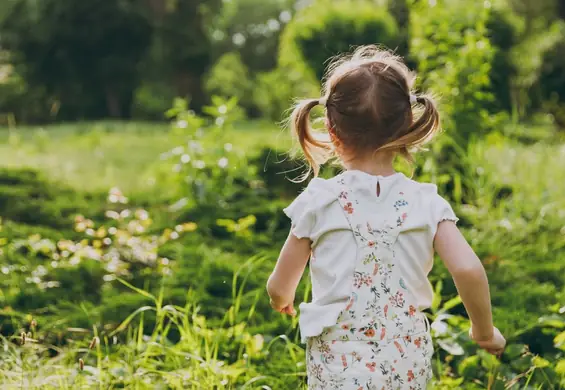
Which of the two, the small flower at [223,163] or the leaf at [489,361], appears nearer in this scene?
the leaf at [489,361]

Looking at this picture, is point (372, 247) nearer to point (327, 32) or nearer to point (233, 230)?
point (233, 230)

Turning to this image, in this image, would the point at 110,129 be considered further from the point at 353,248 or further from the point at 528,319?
the point at 353,248

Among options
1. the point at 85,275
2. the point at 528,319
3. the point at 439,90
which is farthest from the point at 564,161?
the point at 85,275

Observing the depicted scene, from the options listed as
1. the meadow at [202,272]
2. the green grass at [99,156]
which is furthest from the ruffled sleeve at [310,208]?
the green grass at [99,156]

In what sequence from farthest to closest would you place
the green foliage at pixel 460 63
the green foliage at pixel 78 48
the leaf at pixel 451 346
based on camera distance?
the green foliage at pixel 78 48
the green foliage at pixel 460 63
the leaf at pixel 451 346

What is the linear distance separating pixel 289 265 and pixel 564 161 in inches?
194

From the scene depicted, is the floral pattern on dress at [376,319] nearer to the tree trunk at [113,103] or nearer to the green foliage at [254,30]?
the tree trunk at [113,103]

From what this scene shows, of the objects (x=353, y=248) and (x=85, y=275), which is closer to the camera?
(x=353, y=248)

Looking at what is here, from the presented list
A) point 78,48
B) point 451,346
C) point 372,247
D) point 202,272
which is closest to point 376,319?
point 372,247

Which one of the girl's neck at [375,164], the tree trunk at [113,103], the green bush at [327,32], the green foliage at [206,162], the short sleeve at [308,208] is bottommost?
the tree trunk at [113,103]

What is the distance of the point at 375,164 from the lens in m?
1.96

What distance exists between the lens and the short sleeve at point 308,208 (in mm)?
1913

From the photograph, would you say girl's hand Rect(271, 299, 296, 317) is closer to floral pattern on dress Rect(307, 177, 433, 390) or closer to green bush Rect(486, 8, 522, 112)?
floral pattern on dress Rect(307, 177, 433, 390)

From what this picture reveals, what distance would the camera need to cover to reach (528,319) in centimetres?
324
